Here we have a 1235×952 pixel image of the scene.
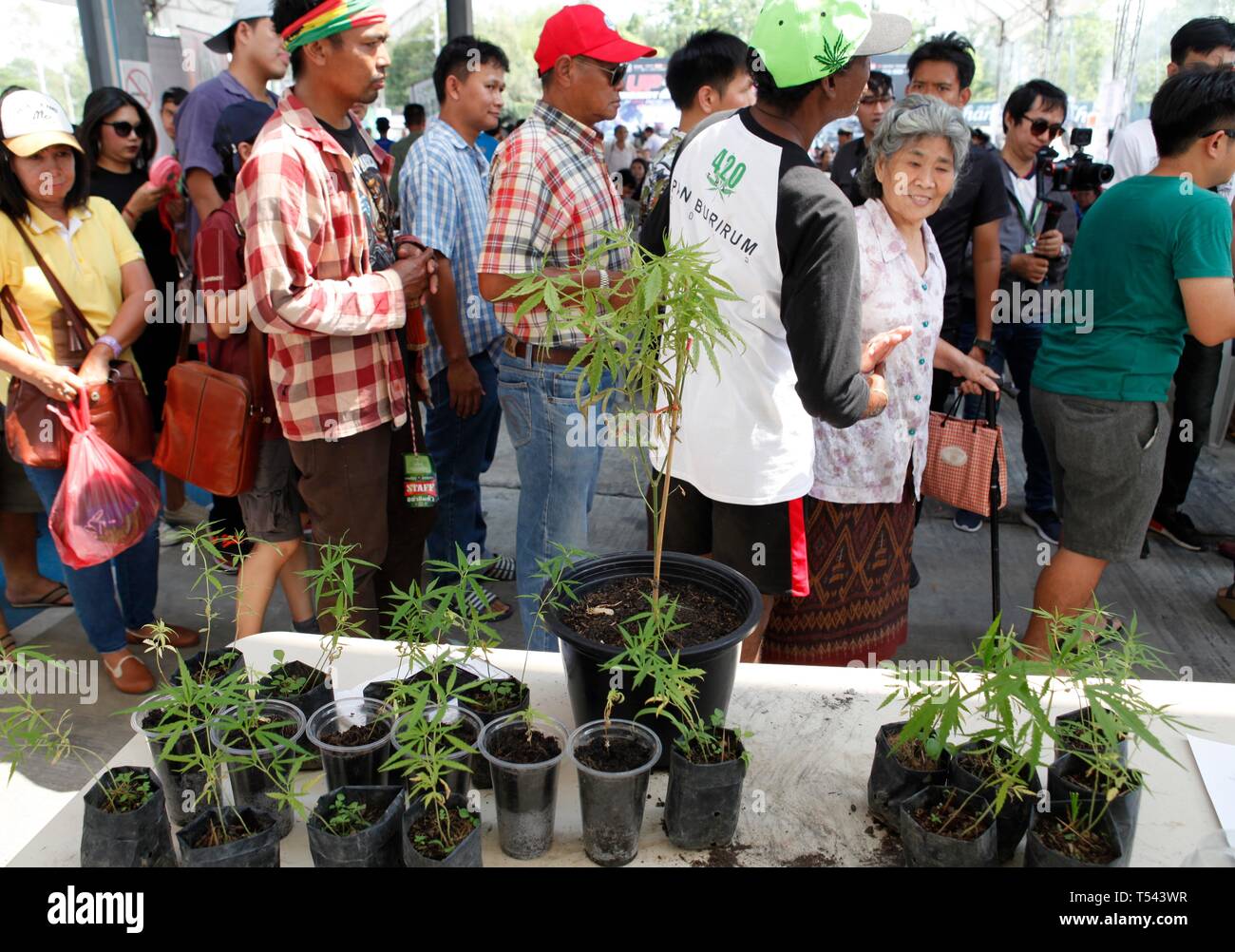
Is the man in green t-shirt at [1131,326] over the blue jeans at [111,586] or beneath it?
over

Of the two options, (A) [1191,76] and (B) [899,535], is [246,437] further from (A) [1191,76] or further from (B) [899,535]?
(A) [1191,76]

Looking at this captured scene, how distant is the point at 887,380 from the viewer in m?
2.27

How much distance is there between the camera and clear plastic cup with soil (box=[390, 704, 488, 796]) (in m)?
1.17

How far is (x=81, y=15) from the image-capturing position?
5629 mm

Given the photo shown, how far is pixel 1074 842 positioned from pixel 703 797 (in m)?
0.47

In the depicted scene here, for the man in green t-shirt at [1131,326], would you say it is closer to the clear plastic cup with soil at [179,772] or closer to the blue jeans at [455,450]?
the blue jeans at [455,450]

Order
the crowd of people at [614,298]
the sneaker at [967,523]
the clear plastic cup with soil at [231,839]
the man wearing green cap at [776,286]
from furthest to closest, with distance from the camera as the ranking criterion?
the sneaker at [967,523] → the crowd of people at [614,298] → the man wearing green cap at [776,286] → the clear plastic cup with soil at [231,839]

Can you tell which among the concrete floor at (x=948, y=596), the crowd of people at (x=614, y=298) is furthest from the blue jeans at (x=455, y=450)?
A: the concrete floor at (x=948, y=596)

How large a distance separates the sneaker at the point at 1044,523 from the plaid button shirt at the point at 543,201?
103 inches

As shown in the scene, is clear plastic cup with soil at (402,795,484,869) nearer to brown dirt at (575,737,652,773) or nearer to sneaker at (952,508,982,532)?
brown dirt at (575,737,652,773)

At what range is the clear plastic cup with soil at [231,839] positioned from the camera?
1090mm

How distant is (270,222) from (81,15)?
16.6 ft

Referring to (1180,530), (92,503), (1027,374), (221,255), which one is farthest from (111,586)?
(1180,530)

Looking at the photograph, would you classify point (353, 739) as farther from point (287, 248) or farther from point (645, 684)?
point (287, 248)
